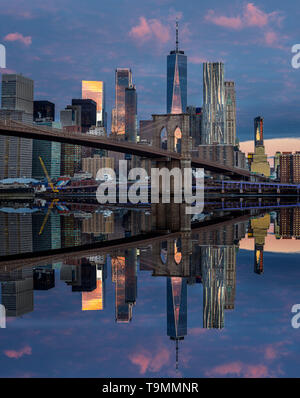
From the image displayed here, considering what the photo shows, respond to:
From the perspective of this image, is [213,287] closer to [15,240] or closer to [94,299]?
[94,299]

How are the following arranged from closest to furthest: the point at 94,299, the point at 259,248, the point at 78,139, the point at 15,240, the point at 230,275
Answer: the point at 94,299 → the point at 230,275 → the point at 259,248 → the point at 15,240 → the point at 78,139

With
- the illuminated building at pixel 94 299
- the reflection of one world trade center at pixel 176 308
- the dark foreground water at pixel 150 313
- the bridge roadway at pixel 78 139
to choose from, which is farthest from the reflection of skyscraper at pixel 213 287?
the bridge roadway at pixel 78 139

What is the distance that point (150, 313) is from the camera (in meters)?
6.21

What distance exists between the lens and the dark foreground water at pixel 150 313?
438 cm

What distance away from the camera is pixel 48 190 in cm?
12800

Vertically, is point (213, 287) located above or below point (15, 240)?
below

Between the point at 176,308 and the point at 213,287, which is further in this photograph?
the point at 213,287

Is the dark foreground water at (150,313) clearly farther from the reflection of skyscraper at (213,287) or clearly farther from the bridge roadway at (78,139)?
the bridge roadway at (78,139)

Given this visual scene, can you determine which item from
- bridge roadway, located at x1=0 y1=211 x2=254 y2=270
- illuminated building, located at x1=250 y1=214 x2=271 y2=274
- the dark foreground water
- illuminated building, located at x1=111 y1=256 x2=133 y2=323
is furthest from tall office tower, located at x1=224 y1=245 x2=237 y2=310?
bridge roadway, located at x1=0 y1=211 x2=254 y2=270

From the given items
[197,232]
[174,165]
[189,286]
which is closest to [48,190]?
[174,165]

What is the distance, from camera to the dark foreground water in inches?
173

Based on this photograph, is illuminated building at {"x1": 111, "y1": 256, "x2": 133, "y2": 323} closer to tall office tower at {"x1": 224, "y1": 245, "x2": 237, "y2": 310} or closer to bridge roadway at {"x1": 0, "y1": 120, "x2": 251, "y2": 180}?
tall office tower at {"x1": 224, "y1": 245, "x2": 237, "y2": 310}

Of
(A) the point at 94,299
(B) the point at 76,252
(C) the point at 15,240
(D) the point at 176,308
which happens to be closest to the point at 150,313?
(D) the point at 176,308
